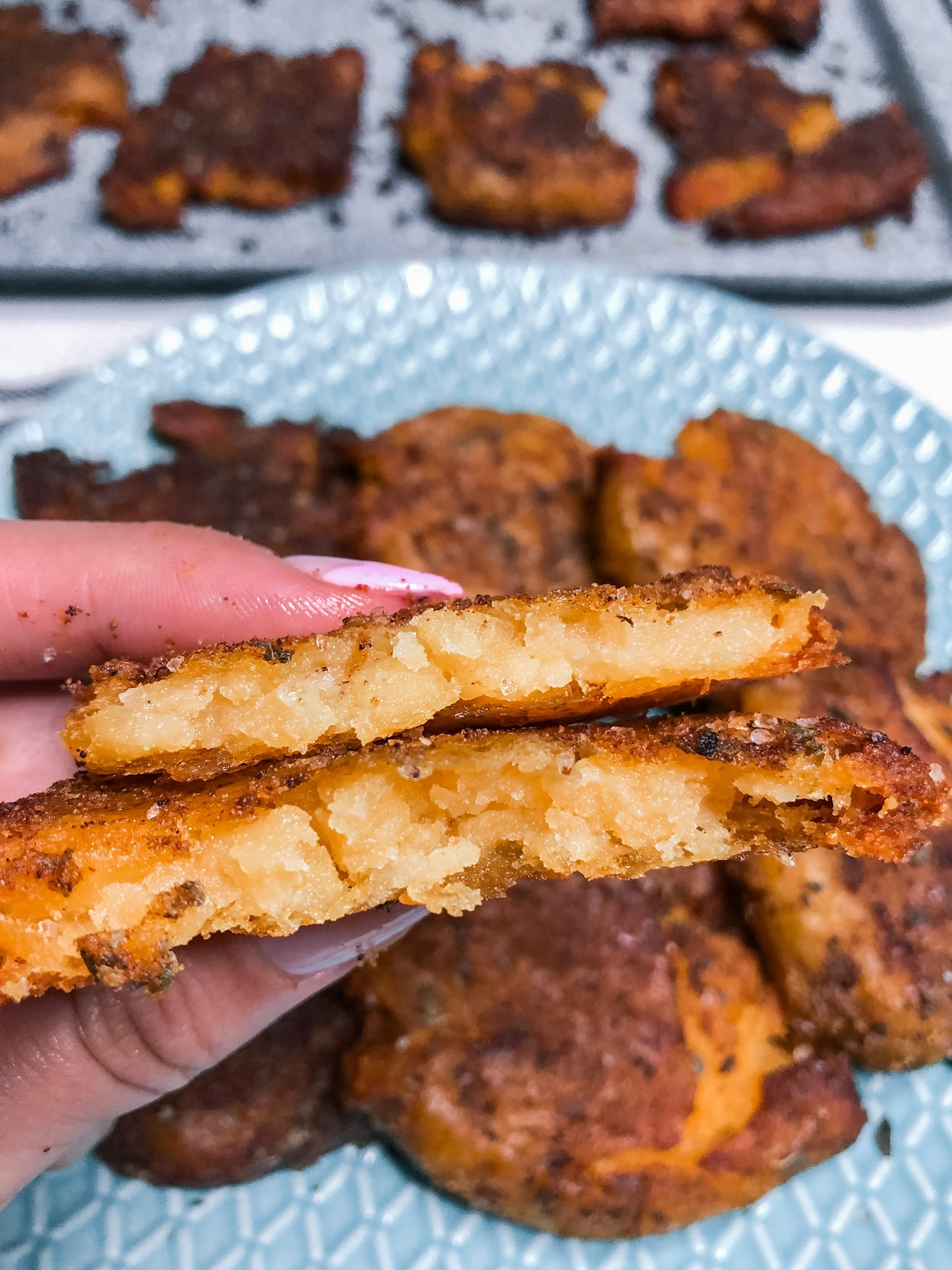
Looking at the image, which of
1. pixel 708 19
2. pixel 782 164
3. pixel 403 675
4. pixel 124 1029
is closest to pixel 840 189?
pixel 782 164

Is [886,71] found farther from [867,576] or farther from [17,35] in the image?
[17,35]

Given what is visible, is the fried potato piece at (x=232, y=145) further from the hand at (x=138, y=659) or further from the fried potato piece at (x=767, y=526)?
the hand at (x=138, y=659)

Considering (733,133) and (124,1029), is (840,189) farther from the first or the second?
(124,1029)

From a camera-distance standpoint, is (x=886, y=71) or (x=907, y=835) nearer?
(x=907, y=835)

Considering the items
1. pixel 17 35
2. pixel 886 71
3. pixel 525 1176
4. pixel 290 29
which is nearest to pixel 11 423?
pixel 17 35

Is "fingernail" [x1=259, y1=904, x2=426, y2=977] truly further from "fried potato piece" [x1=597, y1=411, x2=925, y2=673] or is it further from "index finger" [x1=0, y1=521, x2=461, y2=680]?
"fried potato piece" [x1=597, y1=411, x2=925, y2=673]

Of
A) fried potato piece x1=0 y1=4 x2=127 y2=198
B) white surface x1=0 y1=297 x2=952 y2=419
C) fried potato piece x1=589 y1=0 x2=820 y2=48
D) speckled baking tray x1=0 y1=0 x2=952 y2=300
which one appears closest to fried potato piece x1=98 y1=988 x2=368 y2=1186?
white surface x1=0 y1=297 x2=952 y2=419
